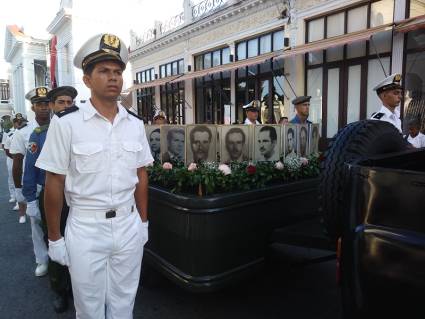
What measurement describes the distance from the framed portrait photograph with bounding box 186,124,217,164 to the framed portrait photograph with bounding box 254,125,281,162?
16.9 inches

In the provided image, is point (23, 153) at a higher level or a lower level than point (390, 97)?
lower

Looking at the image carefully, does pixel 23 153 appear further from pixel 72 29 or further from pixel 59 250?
pixel 72 29

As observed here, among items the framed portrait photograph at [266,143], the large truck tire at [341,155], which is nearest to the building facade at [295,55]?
the framed portrait photograph at [266,143]

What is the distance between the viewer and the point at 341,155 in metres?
2.14

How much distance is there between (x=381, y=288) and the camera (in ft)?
4.46

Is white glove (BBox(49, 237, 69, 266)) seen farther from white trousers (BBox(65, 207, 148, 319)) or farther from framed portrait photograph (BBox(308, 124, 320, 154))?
framed portrait photograph (BBox(308, 124, 320, 154))

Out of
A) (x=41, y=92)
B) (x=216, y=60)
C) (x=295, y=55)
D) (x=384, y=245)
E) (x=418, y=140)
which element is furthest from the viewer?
(x=216, y=60)


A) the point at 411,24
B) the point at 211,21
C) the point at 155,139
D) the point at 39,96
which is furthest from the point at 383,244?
the point at 211,21

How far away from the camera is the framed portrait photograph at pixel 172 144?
9.84ft

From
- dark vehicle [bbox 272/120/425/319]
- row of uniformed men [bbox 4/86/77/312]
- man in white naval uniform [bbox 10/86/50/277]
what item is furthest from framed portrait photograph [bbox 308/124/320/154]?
man in white naval uniform [bbox 10/86/50/277]

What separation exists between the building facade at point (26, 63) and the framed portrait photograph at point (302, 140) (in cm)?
5022

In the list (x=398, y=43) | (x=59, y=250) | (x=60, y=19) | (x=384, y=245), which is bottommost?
(x=59, y=250)

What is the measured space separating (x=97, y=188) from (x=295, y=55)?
33.6ft

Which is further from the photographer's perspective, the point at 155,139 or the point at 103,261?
the point at 155,139
